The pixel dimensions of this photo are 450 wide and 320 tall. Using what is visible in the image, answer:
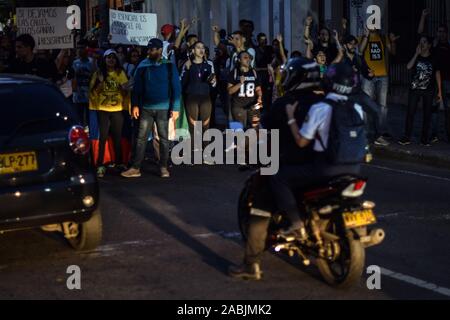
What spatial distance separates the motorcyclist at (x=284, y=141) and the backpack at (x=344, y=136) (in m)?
0.28

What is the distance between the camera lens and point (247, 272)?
7492mm

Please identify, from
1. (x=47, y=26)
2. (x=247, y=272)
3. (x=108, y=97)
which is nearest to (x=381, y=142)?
(x=108, y=97)

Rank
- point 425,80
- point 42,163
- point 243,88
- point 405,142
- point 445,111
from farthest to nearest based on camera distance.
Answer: point 445,111
point 405,142
point 425,80
point 243,88
point 42,163

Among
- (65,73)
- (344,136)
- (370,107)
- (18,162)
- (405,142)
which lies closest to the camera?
(344,136)

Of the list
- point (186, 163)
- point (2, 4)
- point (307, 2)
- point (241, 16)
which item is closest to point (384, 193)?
point (186, 163)

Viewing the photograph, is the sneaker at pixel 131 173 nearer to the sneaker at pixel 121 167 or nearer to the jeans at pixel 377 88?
the sneaker at pixel 121 167

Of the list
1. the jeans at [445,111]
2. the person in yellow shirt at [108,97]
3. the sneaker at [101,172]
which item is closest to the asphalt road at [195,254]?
the sneaker at [101,172]

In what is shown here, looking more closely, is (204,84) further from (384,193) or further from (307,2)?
(307,2)

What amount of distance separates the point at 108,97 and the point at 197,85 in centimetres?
161

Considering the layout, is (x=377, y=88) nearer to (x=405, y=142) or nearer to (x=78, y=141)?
(x=405, y=142)

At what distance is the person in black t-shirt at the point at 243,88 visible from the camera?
14102mm

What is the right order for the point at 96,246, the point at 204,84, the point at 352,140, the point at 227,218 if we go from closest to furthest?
the point at 352,140 → the point at 96,246 → the point at 227,218 → the point at 204,84

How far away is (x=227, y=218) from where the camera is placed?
9992 mm

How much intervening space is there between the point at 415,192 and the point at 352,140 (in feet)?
15.3
